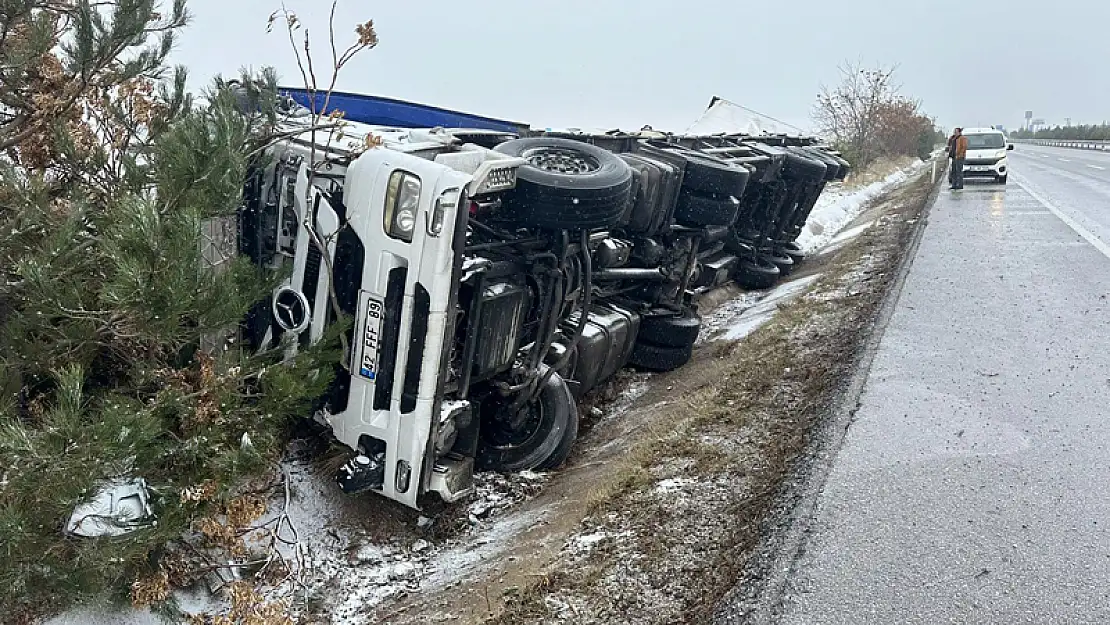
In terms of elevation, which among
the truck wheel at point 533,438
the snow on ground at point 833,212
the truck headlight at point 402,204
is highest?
the truck headlight at point 402,204

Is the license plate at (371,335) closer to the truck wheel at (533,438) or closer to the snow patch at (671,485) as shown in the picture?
the truck wheel at (533,438)

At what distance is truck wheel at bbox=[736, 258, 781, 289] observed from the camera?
398 inches

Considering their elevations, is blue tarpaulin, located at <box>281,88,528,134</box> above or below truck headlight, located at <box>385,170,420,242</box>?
below

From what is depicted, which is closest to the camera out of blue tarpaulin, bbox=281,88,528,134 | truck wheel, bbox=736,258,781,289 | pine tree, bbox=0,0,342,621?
pine tree, bbox=0,0,342,621

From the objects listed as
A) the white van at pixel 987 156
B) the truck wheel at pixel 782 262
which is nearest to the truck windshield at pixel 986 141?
the white van at pixel 987 156

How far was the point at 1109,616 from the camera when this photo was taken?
276 centimetres

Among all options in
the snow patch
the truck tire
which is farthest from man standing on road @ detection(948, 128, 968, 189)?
the snow patch

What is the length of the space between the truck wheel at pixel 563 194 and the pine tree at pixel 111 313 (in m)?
1.23

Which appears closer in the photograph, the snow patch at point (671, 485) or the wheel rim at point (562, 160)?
the snow patch at point (671, 485)

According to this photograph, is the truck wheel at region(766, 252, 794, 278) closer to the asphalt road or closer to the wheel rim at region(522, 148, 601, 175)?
the asphalt road

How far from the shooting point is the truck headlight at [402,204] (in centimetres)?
385

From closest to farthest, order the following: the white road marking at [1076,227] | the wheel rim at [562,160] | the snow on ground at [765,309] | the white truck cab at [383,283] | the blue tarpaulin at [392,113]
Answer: the white truck cab at [383,283] → the wheel rim at [562,160] → the snow on ground at [765,309] → the blue tarpaulin at [392,113] → the white road marking at [1076,227]

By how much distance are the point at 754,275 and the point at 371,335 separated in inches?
273

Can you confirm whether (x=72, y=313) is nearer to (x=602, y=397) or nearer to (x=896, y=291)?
(x=602, y=397)
